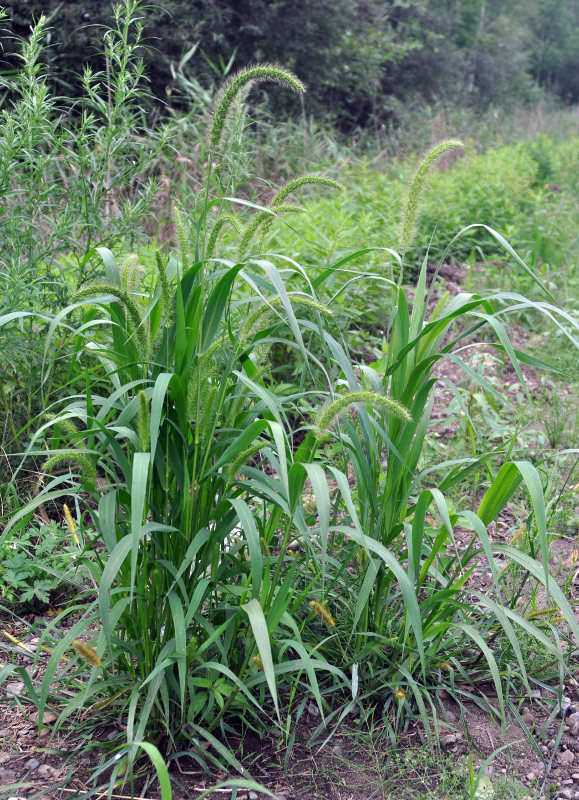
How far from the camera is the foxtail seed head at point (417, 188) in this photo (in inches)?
69.1

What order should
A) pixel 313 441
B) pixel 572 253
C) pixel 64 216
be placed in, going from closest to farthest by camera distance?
1. pixel 313 441
2. pixel 64 216
3. pixel 572 253

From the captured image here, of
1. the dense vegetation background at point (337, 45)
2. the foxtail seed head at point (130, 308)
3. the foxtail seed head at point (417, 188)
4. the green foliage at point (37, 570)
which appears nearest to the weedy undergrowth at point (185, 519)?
the foxtail seed head at point (130, 308)

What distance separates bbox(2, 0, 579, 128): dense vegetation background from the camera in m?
9.20

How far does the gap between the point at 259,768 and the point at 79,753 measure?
411mm

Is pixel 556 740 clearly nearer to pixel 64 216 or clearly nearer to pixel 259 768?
pixel 259 768

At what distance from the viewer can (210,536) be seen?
1.64 metres

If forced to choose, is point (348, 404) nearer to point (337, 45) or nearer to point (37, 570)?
point (37, 570)

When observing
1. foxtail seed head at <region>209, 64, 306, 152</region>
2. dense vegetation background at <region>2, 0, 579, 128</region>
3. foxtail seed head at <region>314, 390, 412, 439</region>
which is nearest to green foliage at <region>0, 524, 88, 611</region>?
foxtail seed head at <region>314, 390, 412, 439</region>

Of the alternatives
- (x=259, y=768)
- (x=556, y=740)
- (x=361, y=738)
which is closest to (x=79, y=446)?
(x=259, y=768)

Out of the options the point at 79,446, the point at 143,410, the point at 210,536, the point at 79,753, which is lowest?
the point at 79,753

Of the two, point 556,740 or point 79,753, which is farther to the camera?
point 556,740

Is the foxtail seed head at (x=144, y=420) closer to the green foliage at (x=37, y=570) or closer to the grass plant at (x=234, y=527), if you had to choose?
the grass plant at (x=234, y=527)

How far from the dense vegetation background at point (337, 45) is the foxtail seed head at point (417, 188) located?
8.85 ft

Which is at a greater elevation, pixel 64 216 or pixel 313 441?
pixel 64 216
